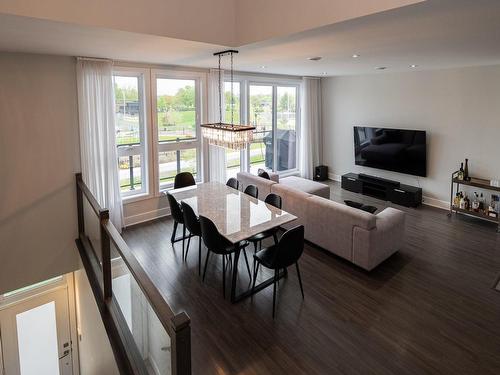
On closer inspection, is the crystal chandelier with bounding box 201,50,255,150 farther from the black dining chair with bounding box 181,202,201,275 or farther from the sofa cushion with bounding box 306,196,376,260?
the sofa cushion with bounding box 306,196,376,260

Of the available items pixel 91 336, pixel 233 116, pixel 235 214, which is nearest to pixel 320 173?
pixel 233 116

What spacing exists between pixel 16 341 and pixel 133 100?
183 inches

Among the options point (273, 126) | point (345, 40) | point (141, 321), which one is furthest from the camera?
point (273, 126)

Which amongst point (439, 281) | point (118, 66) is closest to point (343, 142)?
point (439, 281)

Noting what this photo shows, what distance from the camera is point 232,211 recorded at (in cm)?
414

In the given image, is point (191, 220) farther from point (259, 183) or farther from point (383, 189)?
point (383, 189)

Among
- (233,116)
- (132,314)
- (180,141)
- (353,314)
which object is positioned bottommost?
(353,314)

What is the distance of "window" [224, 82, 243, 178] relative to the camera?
269 inches

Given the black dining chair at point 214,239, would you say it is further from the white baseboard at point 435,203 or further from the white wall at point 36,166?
the white baseboard at point 435,203

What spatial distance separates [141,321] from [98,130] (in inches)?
138

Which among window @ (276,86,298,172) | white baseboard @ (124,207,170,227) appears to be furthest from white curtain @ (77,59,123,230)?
window @ (276,86,298,172)

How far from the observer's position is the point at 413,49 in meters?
3.91

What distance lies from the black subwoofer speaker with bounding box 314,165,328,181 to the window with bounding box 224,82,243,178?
8.15ft

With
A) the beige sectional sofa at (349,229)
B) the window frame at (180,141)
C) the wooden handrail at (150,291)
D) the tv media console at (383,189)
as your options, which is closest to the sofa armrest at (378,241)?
the beige sectional sofa at (349,229)
